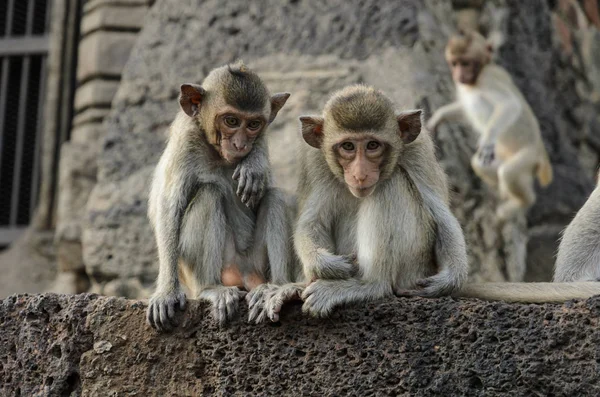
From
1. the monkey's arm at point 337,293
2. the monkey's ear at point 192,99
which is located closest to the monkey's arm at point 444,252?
the monkey's arm at point 337,293

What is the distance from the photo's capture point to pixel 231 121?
5770 millimetres

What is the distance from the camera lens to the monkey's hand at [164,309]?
5.24 meters

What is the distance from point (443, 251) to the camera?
5168mm

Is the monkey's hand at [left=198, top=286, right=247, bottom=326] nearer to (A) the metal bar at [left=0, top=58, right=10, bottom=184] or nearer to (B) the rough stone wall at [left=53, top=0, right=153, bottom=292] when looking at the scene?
(B) the rough stone wall at [left=53, top=0, right=153, bottom=292]

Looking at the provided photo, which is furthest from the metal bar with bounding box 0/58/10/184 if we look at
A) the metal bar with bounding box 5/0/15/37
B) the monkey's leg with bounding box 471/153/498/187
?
the monkey's leg with bounding box 471/153/498/187

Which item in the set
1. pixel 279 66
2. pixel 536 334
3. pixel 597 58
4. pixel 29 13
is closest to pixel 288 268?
pixel 536 334

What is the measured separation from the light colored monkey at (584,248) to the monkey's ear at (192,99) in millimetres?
2319

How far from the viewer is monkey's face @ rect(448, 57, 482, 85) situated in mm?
11984

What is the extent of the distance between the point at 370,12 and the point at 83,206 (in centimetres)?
377

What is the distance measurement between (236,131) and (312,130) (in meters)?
0.52

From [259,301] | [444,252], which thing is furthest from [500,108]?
[259,301]

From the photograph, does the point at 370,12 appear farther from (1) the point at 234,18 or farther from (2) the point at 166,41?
Answer: (2) the point at 166,41

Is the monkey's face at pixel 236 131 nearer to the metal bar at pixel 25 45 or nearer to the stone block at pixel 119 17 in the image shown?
the stone block at pixel 119 17

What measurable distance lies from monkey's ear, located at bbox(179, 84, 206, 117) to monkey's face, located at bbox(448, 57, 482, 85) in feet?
20.7
